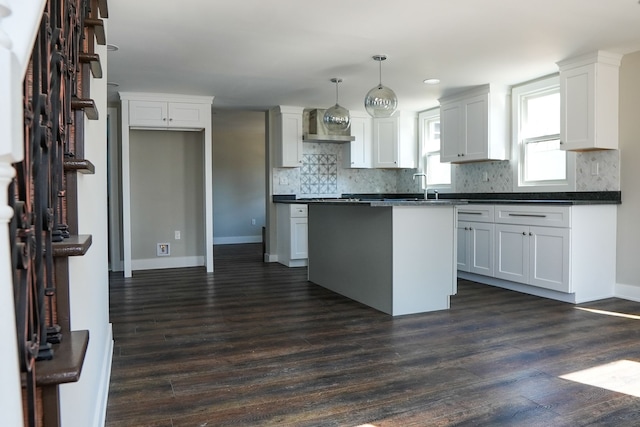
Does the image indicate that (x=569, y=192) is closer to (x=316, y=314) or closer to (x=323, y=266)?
(x=323, y=266)

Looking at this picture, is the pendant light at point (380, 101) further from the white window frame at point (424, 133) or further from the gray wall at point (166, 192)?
the gray wall at point (166, 192)

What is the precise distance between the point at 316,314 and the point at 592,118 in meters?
2.96

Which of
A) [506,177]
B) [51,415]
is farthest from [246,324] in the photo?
[506,177]

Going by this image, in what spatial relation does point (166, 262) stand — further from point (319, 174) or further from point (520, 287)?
point (520, 287)

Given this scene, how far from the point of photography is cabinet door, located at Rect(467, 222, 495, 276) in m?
5.01

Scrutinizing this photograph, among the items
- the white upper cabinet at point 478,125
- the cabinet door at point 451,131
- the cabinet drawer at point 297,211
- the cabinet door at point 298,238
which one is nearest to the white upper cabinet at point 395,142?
the cabinet door at point 451,131

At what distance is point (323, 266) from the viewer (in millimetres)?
5008

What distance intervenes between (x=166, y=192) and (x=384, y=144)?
10.4 feet

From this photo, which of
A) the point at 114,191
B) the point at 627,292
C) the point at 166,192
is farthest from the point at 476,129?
the point at 114,191

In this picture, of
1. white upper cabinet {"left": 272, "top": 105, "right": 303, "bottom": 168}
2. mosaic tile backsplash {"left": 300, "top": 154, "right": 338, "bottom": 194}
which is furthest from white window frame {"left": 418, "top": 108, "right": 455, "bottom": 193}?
white upper cabinet {"left": 272, "top": 105, "right": 303, "bottom": 168}

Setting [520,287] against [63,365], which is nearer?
[63,365]

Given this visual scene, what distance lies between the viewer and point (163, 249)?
6.36 m

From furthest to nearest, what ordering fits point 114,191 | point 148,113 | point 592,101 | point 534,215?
point 114,191 < point 148,113 < point 534,215 < point 592,101

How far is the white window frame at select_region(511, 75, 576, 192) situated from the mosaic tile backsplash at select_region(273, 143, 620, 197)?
0.10 metres
